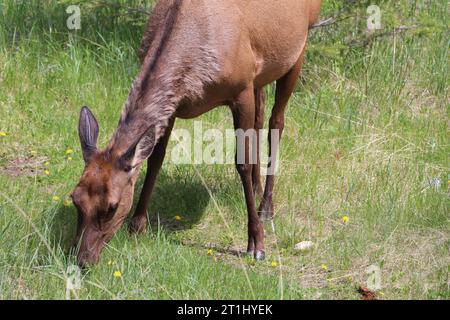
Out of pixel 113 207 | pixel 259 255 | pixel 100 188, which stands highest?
pixel 100 188

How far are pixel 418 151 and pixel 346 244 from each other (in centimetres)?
175

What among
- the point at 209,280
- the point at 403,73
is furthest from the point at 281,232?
the point at 403,73

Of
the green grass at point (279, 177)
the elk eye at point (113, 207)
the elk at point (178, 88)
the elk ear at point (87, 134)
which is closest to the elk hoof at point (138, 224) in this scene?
the elk at point (178, 88)

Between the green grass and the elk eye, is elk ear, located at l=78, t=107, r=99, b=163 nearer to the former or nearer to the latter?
the elk eye

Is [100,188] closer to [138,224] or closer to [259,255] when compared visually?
[138,224]

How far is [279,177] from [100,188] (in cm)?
229

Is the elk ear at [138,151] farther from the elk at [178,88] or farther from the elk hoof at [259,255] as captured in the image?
the elk hoof at [259,255]

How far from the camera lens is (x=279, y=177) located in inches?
320

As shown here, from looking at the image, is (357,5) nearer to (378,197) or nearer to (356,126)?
(356,126)

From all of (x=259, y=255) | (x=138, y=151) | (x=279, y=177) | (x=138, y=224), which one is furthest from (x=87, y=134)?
(x=279, y=177)

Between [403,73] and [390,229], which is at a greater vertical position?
[403,73]

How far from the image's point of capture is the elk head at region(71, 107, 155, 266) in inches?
244

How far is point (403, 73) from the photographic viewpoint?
9398 millimetres

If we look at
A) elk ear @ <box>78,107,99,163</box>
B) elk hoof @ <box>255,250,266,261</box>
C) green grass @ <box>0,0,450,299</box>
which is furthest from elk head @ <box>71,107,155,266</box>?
elk hoof @ <box>255,250,266,261</box>
